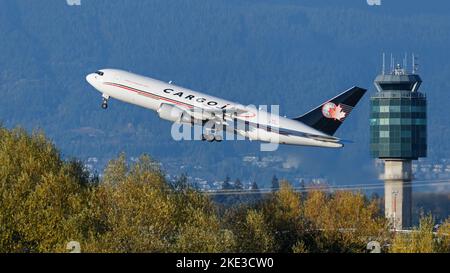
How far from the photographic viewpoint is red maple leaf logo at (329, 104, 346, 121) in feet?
582

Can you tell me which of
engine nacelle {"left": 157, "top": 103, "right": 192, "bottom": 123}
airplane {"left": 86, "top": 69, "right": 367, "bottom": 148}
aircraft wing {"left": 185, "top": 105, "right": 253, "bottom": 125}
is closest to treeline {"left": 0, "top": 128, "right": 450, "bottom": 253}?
engine nacelle {"left": 157, "top": 103, "right": 192, "bottom": 123}

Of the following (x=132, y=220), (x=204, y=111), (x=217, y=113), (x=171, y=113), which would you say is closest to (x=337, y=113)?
(x=217, y=113)

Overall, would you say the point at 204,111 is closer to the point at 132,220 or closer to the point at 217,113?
the point at 217,113

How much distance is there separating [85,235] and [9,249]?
7.84 m

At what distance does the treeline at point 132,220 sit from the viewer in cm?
13988

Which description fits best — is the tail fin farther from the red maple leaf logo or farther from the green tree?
the green tree

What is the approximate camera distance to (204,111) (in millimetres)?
164000

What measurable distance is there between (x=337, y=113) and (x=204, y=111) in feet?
71.5

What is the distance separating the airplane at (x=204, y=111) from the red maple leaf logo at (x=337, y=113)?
178 inches

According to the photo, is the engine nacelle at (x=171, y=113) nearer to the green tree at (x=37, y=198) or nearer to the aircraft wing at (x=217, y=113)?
the aircraft wing at (x=217, y=113)
